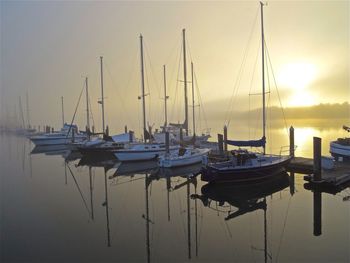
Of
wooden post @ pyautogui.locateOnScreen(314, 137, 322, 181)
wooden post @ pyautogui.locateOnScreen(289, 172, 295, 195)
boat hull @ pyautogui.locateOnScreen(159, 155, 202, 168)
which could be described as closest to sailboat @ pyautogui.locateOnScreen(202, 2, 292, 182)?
wooden post @ pyautogui.locateOnScreen(289, 172, 295, 195)

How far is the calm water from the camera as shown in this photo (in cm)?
1238

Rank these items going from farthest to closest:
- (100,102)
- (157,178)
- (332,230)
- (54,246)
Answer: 1. (100,102)
2. (157,178)
3. (332,230)
4. (54,246)

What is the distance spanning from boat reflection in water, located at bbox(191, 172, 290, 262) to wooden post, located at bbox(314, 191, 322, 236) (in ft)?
7.04

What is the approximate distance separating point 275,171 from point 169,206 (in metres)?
8.72

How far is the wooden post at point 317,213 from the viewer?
1432 centimetres

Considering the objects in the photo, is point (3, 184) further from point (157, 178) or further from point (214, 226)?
point (214, 226)

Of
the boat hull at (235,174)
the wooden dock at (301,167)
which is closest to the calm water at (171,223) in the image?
the boat hull at (235,174)

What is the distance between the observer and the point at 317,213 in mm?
16375

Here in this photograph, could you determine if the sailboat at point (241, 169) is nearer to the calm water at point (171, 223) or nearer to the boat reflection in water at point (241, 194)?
the boat reflection in water at point (241, 194)

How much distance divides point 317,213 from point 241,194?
470cm

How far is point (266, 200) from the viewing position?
61.8 ft

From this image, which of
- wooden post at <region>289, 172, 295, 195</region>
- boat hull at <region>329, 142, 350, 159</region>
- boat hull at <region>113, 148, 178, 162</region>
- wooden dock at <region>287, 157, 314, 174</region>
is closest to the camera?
wooden post at <region>289, 172, 295, 195</region>

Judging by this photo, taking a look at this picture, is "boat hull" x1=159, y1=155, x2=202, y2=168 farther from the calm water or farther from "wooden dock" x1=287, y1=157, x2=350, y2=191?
"wooden dock" x1=287, y1=157, x2=350, y2=191

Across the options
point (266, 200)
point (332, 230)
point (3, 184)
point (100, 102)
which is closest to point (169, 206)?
point (266, 200)
